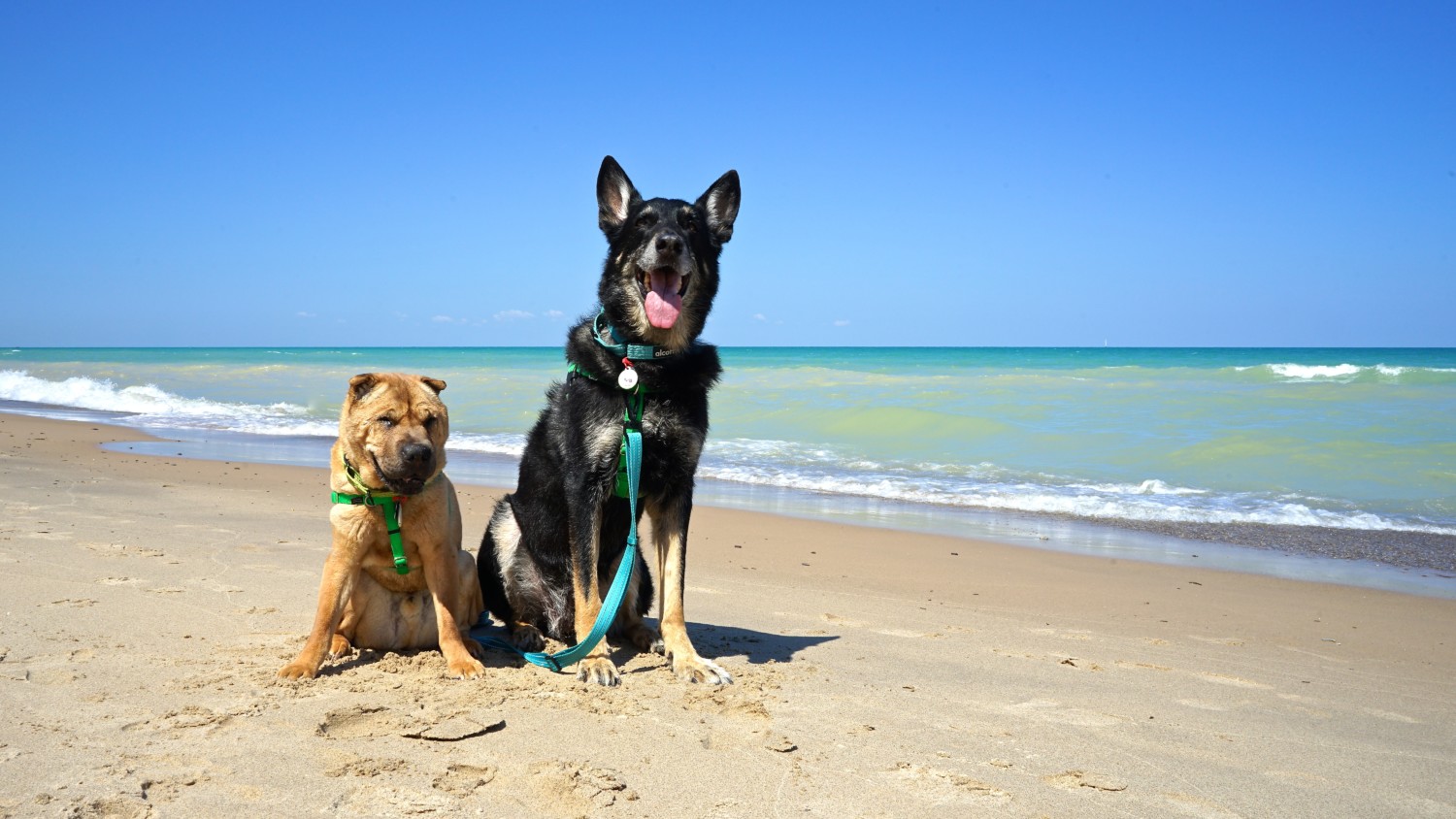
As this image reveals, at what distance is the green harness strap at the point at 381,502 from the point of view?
3.83 meters

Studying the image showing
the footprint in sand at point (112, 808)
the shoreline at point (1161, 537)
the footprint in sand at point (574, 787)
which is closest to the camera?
the footprint in sand at point (112, 808)

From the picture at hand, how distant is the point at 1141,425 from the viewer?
17.8 metres

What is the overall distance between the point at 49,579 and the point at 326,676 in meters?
2.52

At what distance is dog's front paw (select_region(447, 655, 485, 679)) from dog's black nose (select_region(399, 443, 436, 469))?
3.01 ft

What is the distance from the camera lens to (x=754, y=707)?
3838 millimetres

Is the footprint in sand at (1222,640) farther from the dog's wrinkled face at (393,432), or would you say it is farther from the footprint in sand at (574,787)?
the dog's wrinkled face at (393,432)

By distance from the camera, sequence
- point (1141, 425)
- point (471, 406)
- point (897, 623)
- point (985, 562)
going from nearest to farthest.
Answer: point (897, 623) < point (985, 562) < point (1141, 425) < point (471, 406)

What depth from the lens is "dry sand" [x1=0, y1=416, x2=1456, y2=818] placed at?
296cm

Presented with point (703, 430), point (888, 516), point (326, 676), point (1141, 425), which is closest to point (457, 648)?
point (326, 676)

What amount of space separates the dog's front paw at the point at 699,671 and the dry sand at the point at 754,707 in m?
0.09

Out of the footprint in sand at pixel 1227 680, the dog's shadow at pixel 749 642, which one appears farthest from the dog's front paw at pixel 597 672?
the footprint in sand at pixel 1227 680

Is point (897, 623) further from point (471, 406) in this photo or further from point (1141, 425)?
point (471, 406)

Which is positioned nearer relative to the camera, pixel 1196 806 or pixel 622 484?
pixel 1196 806

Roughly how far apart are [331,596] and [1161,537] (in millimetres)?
8228
